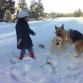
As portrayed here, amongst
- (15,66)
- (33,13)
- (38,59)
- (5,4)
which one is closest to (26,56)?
(38,59)

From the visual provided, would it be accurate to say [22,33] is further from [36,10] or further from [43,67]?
[36,10]

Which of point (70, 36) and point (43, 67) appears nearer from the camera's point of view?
point (43, 67)

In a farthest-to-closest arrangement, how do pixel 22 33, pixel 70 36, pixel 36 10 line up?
pixel 36 10
pixel 70 36
pixel 22 33

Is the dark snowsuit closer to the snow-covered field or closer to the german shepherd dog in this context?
the snow-covered field

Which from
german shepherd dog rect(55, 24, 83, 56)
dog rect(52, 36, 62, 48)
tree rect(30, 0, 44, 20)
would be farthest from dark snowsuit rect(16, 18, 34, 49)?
tree rect(30, 0, 44, 20)

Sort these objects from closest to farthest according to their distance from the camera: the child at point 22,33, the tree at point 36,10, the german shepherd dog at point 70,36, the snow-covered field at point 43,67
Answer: the snow-covered field at point 43,67, the child at point 22,33, the german shepherd dog at point 70,36, the tree at point 36,10

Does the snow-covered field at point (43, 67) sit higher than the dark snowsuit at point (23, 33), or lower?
lower

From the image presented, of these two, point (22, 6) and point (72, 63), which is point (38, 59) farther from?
point (22, 6)

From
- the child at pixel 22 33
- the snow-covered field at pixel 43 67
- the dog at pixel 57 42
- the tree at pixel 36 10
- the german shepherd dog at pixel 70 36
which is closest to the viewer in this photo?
the snow-covered field at pixel 43 67

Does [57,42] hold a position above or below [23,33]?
below

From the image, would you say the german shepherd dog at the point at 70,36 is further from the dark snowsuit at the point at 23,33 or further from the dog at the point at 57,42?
the dark snowsuit at the point at 23,33

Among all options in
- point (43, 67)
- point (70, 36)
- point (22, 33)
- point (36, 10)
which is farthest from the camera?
point (36, 10)

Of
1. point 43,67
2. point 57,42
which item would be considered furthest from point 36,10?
point 43,67

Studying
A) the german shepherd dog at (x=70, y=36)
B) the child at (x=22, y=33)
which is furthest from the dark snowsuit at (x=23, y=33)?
the german shepherd dog at (x=70, y=36)
